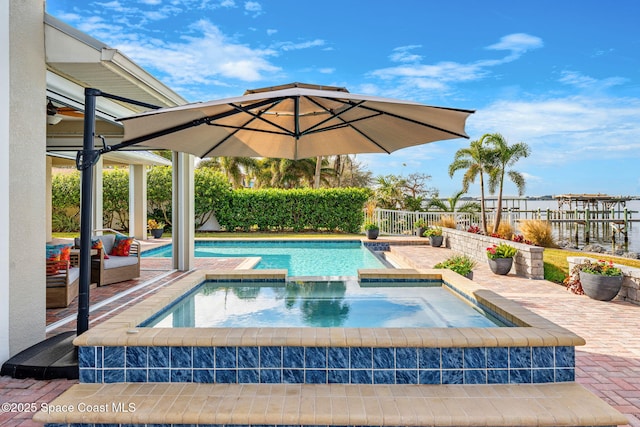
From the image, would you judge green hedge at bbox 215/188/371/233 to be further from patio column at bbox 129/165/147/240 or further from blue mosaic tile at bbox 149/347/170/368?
blue mosaic tile at bbox 149/347/170/368

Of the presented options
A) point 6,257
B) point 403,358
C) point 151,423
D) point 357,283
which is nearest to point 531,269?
point 357,283

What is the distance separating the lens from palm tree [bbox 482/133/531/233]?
49.5 feet

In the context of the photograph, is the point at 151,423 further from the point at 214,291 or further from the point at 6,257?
the point at 214,291

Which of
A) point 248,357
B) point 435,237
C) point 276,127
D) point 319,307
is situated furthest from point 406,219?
point 248,357

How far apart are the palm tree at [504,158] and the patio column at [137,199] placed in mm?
12652

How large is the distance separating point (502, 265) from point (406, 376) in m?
6.13

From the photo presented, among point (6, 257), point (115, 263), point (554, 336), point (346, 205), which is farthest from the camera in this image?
point (346, 205)

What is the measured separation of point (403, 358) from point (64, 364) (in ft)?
9.18

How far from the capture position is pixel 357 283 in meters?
6.21

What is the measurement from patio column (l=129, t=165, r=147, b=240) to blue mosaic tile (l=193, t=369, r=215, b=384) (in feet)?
44.4

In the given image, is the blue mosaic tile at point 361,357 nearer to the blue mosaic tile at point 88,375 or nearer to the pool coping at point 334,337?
the pool coping at point 334,337

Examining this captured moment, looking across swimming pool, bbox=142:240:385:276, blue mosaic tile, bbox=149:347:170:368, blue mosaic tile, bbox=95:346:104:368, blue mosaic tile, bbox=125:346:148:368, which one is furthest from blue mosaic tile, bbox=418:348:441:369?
swimming pool, bbox=142:240:385:276

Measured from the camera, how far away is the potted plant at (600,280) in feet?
20.0

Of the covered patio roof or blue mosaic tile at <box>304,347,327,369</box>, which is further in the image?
the covered patio roof
